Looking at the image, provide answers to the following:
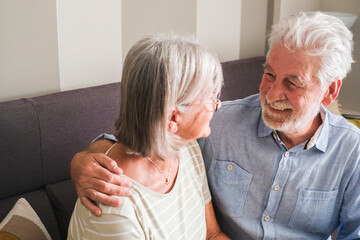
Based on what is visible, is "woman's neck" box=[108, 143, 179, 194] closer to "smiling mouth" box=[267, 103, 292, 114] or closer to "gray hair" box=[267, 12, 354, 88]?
"smiling mouth" box=[267, 103, 292, 114]

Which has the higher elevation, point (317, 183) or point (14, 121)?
point (14, 121)

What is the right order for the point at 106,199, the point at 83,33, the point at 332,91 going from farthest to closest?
1. the point at 83,33
2. the point at 332,91
3. the point at 106,199

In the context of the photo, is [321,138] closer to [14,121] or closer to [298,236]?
[298,236]

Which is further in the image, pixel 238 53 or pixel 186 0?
pixel 238 53

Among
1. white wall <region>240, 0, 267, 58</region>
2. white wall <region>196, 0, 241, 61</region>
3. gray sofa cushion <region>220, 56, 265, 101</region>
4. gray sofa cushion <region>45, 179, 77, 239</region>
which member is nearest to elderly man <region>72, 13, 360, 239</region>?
gray sofa cushion <region>45, 179, 77, 239</region>

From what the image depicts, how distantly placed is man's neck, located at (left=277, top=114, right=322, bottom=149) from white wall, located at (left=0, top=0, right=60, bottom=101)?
1.04 m

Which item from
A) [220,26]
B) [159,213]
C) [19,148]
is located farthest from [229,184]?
[220,26]

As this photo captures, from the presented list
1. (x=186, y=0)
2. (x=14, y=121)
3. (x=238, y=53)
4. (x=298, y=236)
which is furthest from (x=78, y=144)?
(x=238, y=53)

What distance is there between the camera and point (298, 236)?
1649 mm

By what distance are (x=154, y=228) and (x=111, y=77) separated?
1123 mm

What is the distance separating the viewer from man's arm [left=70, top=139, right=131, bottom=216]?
1.20 m

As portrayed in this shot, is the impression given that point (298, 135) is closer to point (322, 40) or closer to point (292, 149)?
point (292, 149)

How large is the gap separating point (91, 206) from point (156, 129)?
27cm

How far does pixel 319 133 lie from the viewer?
160cm
